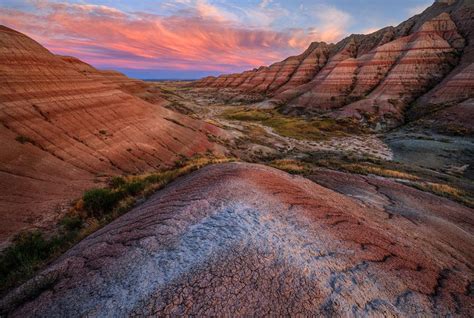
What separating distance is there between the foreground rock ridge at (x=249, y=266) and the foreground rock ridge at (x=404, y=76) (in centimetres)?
4600

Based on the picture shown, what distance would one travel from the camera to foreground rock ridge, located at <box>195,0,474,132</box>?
50956mm

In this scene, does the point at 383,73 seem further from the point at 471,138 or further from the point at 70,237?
the point at 70,237

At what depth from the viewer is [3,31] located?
69.4ft

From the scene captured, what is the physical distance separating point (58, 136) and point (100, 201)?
1026cm

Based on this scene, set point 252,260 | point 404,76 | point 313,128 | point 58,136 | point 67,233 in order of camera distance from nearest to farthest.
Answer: point 252,260 → point 67,233 → point 58,136 → point 313,128 → point 404,76

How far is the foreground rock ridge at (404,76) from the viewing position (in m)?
51.0

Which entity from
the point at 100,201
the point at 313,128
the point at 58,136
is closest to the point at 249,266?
the point at 100,201

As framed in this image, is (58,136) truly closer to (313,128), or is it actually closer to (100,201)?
(100,201)

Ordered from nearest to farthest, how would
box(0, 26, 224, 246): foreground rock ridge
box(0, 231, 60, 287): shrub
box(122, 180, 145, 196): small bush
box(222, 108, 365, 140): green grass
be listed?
1. box(0, 231, 60, 287): shrub
2. box(122, 180, 145, 196): small bush
3. box(0, 26, 224, 246): foreground rock ridge
4. box(222, 108, 365, 140): green grass

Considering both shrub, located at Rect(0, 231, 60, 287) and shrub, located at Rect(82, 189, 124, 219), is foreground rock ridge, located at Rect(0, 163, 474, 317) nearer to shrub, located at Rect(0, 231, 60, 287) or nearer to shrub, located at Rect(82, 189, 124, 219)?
shrub, located at Rect(0, 231, 60, 287)

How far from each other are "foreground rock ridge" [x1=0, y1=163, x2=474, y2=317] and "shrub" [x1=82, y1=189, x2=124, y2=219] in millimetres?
4044

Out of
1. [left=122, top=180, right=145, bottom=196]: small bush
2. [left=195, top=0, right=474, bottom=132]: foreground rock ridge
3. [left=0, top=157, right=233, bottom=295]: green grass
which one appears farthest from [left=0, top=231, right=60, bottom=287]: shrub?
[left=195, top=0, right=474, bottom=132]: foreground rock ridge

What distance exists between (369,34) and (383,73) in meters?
33.8

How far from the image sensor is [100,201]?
9.80m
